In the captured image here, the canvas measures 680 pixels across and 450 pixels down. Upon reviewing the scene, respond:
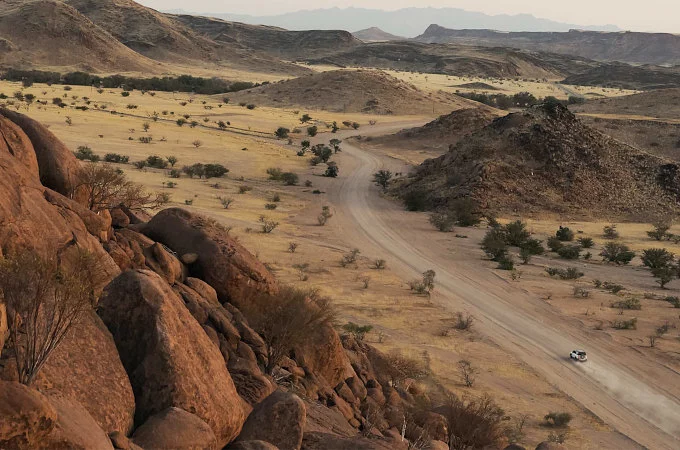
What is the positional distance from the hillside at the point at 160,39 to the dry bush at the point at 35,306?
146 m

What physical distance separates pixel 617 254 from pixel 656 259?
1.87m

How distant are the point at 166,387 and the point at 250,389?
86.8 inches

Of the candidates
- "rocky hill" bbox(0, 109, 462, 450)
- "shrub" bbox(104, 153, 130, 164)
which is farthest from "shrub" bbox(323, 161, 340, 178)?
"rocky hill" bbox(0, 109, 462, 450)

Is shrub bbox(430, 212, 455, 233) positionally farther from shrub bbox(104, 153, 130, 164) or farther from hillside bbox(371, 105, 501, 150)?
hillside bbox(371, 105, 501, 150)

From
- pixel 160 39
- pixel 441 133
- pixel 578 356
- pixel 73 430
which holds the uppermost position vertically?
pixel 160 39

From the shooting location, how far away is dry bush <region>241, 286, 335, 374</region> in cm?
1236

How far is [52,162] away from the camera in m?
12.9

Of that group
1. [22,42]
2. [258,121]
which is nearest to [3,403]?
[258,121]

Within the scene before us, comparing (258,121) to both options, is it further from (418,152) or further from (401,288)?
(401,288)

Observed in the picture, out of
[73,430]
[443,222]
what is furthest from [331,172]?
[73,430]

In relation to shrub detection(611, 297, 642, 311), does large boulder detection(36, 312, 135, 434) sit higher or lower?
higher

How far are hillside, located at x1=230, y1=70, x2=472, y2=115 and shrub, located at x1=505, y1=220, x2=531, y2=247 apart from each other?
217ft

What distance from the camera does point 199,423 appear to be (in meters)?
8.03

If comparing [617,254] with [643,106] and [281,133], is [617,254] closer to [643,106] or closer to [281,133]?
[281,133]
